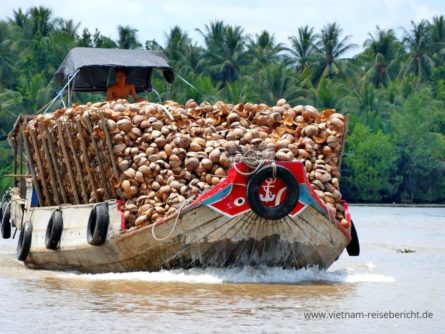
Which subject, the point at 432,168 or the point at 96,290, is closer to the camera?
the point at 96,290

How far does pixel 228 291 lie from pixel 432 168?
43564 mm

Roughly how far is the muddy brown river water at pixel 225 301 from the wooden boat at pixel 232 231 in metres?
0.20

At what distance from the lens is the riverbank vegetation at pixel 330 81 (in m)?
52.1

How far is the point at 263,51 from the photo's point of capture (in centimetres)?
6047

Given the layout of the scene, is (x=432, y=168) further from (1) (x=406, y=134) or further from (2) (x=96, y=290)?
(2) (x=96, y=290)

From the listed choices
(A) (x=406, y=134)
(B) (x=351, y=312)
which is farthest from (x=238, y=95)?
(B) (x=351, y=312)

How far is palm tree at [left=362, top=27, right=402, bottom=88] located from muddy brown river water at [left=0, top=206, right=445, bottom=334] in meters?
46.8

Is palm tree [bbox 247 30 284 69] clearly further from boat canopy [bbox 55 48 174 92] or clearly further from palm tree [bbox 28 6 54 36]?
boat canopy [bbox 55 48 174 92]

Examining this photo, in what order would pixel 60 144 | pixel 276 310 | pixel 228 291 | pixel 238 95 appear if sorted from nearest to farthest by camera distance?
1. pixel 276 310
2. pixel 228 291
3. pixel 60 144
4. pixel 238 95

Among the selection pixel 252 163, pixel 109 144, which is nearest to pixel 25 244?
pixel 109 144

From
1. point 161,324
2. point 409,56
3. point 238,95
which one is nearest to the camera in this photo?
point 161,324

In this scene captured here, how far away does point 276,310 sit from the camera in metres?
11.7

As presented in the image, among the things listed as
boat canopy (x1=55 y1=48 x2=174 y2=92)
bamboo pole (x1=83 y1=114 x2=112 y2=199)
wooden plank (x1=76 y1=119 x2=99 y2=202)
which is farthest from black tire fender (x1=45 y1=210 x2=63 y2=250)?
boat canopy (x1=55 y1=48 x2=174 y2=92)

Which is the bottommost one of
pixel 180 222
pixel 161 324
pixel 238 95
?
pixel 161 324
